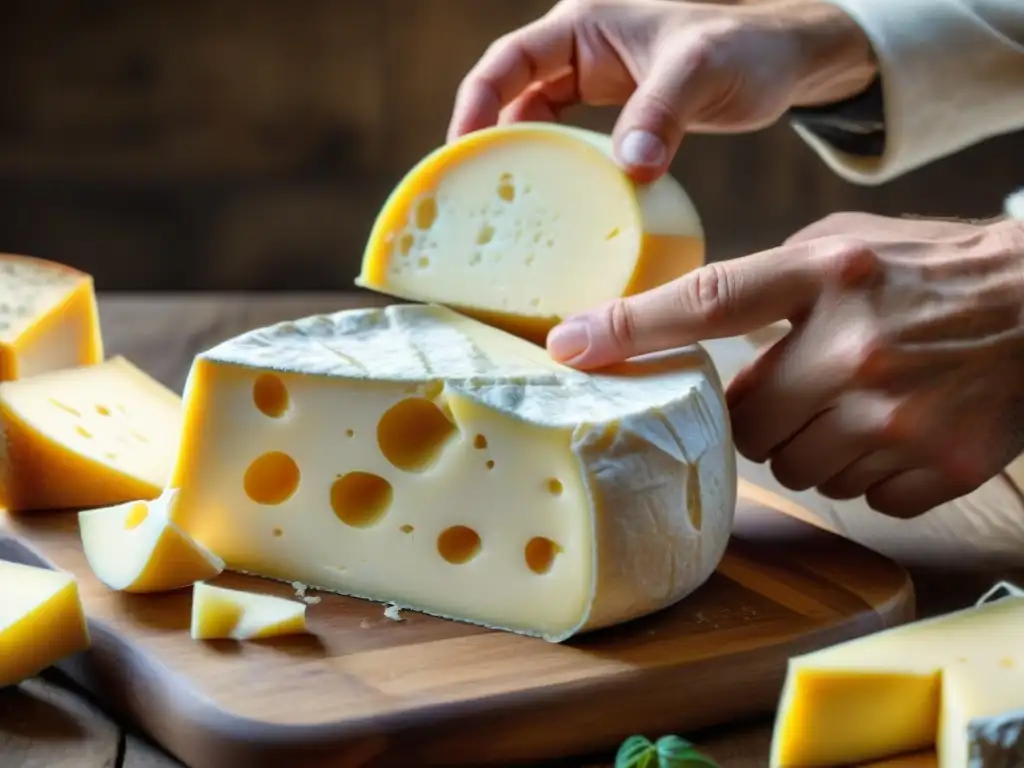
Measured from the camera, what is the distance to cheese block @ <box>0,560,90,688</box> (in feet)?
3.69

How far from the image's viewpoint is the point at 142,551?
1.29 m

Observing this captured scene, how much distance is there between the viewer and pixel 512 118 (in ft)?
6.43

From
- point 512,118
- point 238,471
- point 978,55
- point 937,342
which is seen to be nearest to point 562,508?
point 238,471

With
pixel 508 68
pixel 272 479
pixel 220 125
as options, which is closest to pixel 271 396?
pixel 272 479

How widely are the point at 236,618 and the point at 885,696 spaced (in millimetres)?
547

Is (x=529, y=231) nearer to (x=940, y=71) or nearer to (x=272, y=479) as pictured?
(x=272, y=479)

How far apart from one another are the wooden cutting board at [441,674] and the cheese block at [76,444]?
13 cm

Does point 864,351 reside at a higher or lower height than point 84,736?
higher

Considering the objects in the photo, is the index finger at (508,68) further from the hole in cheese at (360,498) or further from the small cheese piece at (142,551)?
the small cheese piece at (142,551)

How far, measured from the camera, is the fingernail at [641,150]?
1.52 meters

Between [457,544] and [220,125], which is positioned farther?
[220,125]

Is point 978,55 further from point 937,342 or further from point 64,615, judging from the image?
point 64,615

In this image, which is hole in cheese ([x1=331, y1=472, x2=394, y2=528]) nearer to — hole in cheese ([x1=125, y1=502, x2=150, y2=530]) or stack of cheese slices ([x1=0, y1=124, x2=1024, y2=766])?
stack of cheese slices ([x1=0, y1=124, x2=1024, y2=766])

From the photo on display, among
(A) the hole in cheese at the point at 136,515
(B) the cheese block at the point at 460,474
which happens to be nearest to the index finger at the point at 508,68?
(B) the cheese block at the point at 460,474
